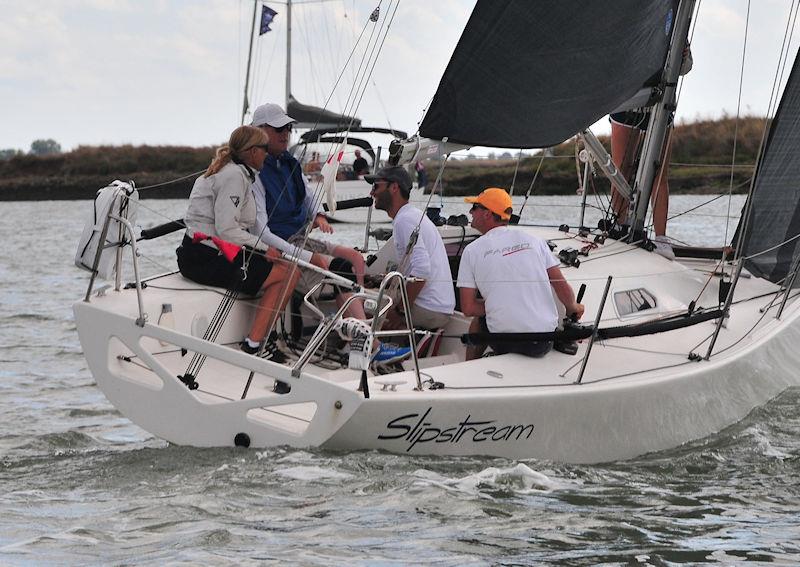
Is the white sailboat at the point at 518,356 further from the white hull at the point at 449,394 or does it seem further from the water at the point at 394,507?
the water at the point at 394,507

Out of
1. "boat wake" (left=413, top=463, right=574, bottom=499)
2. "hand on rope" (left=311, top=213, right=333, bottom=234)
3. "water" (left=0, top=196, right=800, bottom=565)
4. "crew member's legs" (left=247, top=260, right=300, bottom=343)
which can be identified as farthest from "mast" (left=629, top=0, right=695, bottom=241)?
"boat wake" (left=413, top=463, right=574, bottom=499)

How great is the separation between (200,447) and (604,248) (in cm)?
389

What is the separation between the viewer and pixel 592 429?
23.3 feet

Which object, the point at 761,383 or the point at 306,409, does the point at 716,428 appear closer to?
the point at 761,383

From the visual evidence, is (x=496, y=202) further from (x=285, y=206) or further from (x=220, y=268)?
(x=220, y=268)

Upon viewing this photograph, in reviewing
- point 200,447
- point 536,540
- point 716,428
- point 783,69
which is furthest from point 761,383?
point 200,447

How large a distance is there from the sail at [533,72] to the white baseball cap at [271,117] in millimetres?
1083

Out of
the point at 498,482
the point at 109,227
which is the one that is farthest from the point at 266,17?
the point at 498,482

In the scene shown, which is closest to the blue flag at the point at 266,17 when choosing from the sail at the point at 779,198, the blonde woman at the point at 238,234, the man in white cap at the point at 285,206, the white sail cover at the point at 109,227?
the sail at the point at 779,198

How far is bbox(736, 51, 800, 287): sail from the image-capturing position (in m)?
9.06

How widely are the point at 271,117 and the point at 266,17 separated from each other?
20.6m

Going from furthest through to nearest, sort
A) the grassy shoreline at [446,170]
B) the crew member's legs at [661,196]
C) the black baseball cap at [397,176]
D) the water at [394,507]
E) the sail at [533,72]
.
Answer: the grassy shoreline at [446,170] → the crew member's legs at [661,196] → the black baseball cap at [397,176] → the sail at [533,72] → the water at [394,507]

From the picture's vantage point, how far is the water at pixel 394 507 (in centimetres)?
577

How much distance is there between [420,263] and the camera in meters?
8.02
